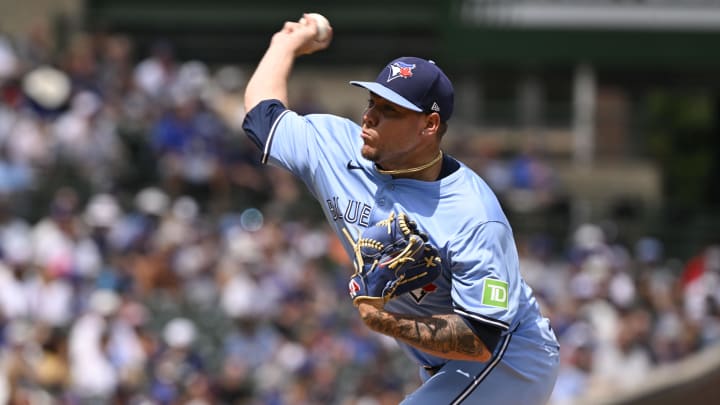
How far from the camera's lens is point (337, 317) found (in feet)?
38.2

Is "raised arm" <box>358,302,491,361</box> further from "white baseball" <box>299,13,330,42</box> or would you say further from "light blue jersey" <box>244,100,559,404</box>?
"white baseball" <box>299,13,330,42</box>

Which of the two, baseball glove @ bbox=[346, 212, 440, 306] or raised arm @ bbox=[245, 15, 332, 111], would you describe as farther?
raised arm @ bbox=[245, 15, 332, 111]

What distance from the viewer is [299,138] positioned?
13.3 feet

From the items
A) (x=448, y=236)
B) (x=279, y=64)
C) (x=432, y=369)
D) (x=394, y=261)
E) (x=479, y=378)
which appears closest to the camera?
(x=394, y=261)

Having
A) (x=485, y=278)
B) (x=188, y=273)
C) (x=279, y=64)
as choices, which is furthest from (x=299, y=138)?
(x=188, y=273)

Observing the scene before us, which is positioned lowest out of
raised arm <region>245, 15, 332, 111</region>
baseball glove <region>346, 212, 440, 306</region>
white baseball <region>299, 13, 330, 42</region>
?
baseball glove <region>346, 212, 440, 306</region>

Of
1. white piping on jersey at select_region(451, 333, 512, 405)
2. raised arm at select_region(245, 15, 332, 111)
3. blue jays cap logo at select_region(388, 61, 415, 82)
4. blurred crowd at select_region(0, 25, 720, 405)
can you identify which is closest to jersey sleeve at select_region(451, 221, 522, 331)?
white piping on jersey at select_region(451, 333, 512, 405)

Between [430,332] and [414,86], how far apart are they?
2.48 feet

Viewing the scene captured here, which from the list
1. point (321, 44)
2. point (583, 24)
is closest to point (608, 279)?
point (583, 24)

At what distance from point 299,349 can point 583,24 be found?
6.96 m

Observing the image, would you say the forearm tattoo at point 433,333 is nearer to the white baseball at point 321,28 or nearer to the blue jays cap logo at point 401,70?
the blue jays cap logo at point 401,70

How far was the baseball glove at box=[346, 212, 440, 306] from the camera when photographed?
349cm

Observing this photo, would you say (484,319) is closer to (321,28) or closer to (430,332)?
(430,332)

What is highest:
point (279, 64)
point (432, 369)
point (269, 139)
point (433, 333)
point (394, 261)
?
point (279, 64)
